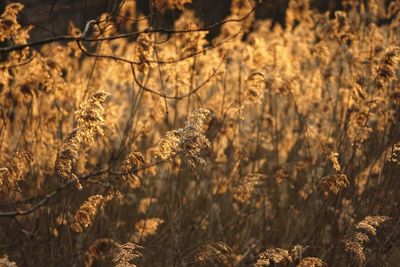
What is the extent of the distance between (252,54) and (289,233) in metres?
1.43

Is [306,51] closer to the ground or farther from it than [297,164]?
farther from it

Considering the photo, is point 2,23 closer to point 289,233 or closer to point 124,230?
point 124,230

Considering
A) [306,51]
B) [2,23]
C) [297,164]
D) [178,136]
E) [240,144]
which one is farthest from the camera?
[306,51]

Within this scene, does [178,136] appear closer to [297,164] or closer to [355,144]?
[355,144]

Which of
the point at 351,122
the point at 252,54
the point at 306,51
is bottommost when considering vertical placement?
the point at 351,122

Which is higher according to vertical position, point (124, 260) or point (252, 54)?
point (252, 54)

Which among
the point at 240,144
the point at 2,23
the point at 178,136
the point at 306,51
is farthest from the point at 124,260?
the point at 306,51

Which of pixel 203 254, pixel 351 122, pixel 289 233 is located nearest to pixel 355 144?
pixel 351 122

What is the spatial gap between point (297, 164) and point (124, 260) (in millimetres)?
2119

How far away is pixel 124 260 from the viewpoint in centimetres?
269

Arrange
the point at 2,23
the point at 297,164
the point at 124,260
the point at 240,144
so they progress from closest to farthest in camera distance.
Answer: the point at 124,260, the point at 2,23, the point at 297,164, the point at 240,144

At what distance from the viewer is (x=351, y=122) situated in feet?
13.2

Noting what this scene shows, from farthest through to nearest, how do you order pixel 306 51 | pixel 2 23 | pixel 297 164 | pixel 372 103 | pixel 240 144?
1. pixel 306 51
2. pixel 240 144
3. pixel 297 164
4. pixel 372 103
5. pixel 2 23

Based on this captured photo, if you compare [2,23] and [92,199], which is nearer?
[92,199]
